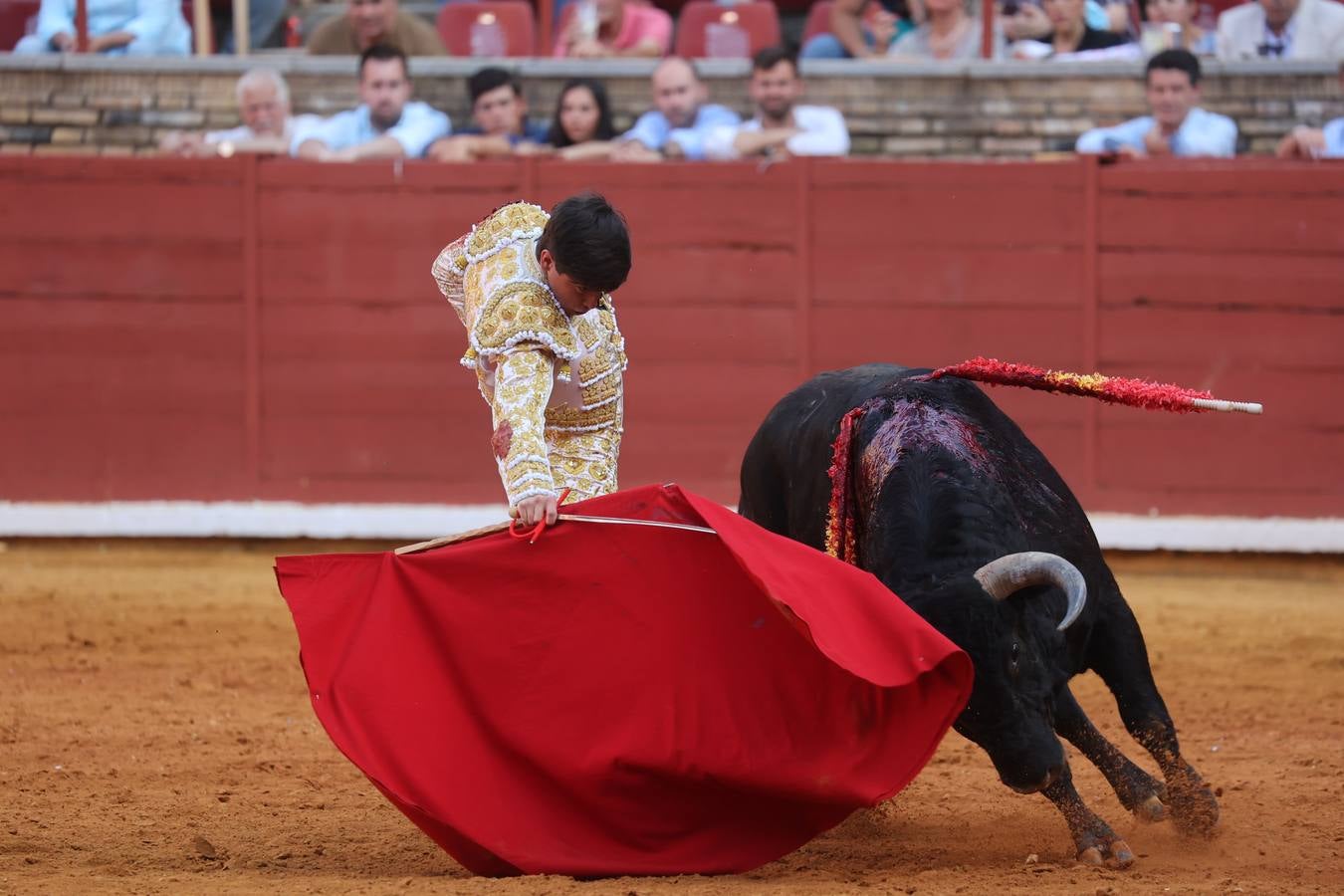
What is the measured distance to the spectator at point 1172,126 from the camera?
6.64m

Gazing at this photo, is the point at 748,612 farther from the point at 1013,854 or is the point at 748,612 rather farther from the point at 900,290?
the point at 900,290

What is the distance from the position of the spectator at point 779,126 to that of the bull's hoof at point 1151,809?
3.99m

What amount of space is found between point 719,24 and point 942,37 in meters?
0.94

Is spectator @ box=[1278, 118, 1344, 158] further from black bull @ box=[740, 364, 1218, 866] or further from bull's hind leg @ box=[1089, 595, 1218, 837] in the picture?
bull's hind leg @ box=[1089, 595, 1218, 837]

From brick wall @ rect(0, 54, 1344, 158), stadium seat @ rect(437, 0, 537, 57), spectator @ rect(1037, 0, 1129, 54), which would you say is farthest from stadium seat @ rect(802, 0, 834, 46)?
stadium seat @ rect(437, 0, 537, 57)

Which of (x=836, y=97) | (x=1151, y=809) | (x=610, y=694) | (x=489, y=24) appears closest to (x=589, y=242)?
(x=610, y=694)

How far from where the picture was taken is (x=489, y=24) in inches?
318

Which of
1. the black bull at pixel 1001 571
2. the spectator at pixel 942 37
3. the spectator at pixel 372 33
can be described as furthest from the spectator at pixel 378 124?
the black bull at pixel 1001 571

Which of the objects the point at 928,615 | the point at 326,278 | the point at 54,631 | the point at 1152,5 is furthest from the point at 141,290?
the point at 928,615

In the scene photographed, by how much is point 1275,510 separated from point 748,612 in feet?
13.6

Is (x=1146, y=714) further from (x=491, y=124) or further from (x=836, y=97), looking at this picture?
(x=836, y=97)

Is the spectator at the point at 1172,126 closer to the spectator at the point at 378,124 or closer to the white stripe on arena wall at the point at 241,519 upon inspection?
the white stripe on arena wall at the point at 241,519

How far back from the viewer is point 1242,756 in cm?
401

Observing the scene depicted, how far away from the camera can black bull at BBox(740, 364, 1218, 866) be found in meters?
2.95
